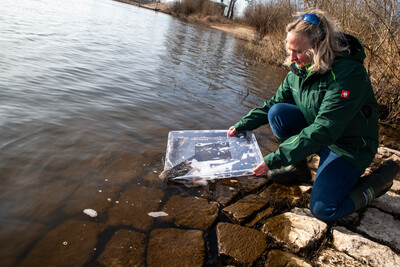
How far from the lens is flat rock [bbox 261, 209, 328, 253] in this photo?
1822 mm

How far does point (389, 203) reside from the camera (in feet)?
7.88

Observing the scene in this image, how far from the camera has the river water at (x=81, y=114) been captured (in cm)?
208

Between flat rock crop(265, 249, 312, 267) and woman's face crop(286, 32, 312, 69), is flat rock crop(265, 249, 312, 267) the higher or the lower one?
the lower one

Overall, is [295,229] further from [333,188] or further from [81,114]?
[81,114]

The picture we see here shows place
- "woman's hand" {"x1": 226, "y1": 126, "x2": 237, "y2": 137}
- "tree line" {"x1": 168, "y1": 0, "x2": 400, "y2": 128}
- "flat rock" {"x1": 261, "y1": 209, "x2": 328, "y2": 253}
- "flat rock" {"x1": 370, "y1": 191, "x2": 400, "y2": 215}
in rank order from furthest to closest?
"tree line" {"x1": 168, "y1": 0, "x2": 400, "y2": 128}
"woman's hand" {"x1": 226, "y1": 126, "x2": 237, "y2": 137}
"flat rock" {"x1": 370, "y1": 191, "x2": 400, "y2": 215}
"flat rock" {"x1": 261, "y1": 209, "x2": 328, "y2": 253}

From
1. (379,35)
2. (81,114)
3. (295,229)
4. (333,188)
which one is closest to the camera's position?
(295,229)

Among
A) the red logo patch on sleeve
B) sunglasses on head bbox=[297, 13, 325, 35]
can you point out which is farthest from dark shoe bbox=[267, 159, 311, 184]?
sunglasses on head bbox=[297, 13, 325, 35]

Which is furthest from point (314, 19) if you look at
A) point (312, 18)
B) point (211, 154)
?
point (211, 154)

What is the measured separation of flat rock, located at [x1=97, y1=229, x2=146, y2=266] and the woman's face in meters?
1.83

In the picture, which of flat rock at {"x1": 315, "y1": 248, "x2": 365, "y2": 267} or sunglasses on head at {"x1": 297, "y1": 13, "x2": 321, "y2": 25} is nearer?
flat rock at {"x1": 315, "y1": 248, "x2": 365, "y2": 267}

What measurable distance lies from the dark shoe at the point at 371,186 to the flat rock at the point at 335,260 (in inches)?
18.5

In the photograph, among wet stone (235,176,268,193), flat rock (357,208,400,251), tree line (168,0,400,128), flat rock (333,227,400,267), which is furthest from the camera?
tree line (168,0,400,128)

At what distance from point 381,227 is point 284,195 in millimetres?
789

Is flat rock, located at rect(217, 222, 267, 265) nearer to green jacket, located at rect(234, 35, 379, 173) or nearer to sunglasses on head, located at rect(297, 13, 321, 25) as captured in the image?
green jacket, located at rect(234, 35, 379, 173)
